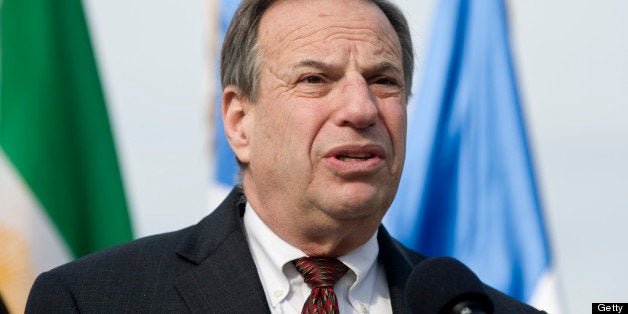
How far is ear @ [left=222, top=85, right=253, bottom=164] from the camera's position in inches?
184

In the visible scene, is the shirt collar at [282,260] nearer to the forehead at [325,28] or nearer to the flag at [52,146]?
the forehead at [325,28]

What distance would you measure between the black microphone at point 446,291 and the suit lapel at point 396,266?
3.24 feet

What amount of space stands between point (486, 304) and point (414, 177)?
14.1 feet

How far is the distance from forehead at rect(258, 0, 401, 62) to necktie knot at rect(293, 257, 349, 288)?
2.84 ft

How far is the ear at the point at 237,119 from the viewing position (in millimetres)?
4668

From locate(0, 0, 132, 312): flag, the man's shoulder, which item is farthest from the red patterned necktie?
locate(0, 0, 132, 312): flag

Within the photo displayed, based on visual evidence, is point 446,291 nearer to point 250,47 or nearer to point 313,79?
point 313,79

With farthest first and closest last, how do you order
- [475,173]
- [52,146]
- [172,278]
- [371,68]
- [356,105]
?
[475,173], [52,146], [371,68], [172,278], [356,105]

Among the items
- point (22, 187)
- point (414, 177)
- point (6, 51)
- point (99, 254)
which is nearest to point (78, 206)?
point (22, 187)

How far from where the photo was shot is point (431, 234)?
7.42 m

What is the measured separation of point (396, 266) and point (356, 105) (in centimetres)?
80

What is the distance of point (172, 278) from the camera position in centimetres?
436

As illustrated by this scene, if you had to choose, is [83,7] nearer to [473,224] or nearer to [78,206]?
[78,206]

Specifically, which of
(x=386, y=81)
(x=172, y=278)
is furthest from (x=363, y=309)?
(x=386, y=81)
